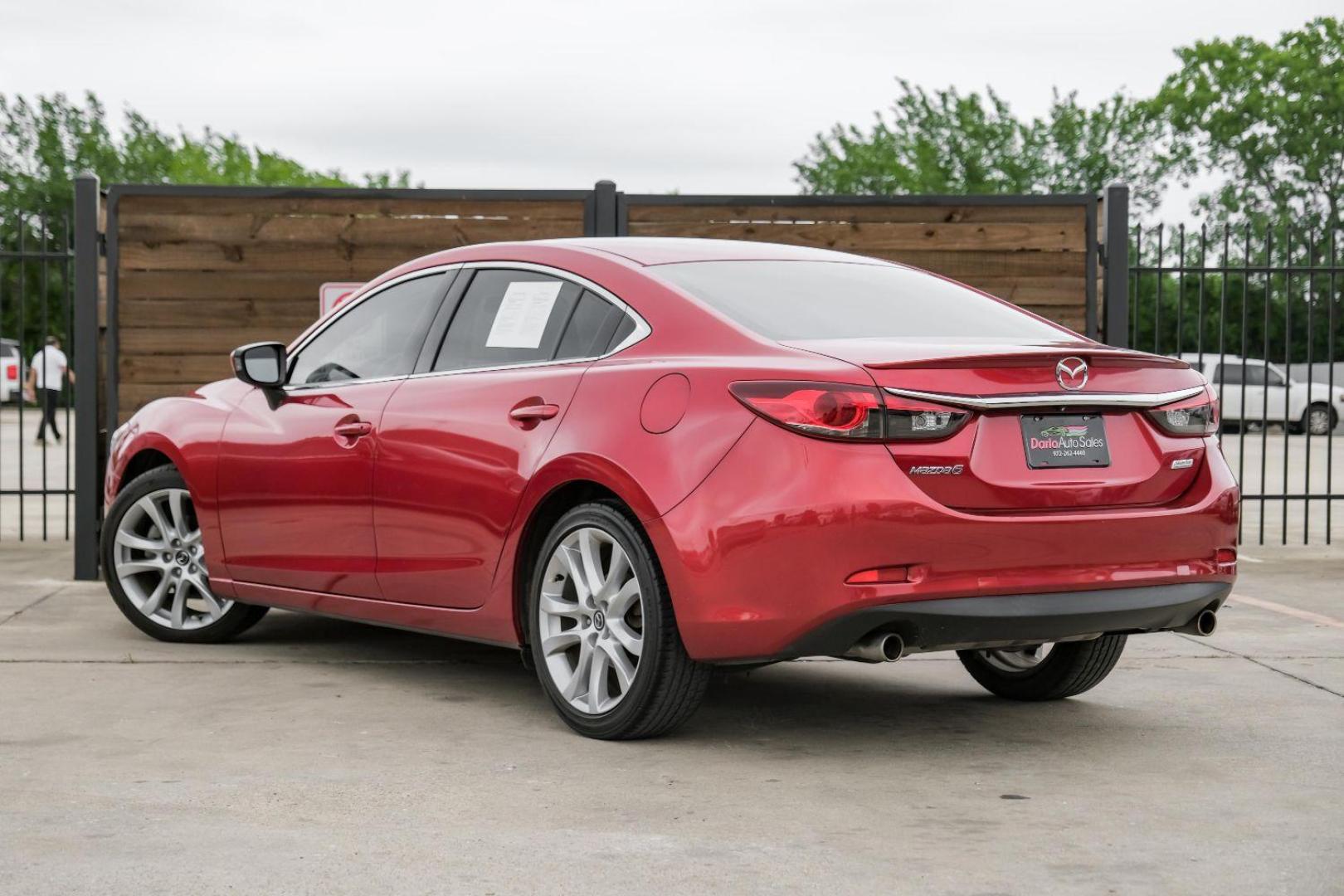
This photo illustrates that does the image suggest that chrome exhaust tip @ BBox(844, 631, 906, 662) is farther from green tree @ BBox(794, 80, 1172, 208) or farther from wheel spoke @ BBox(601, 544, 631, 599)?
green tree @ BBox(794, 80, 1172, 208)

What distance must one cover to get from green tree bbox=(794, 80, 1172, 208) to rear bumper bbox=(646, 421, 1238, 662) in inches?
1921

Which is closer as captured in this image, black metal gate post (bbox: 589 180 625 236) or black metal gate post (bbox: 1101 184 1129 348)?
black metal gate post (bbox: 589 180 625 236)

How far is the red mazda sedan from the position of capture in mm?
4777

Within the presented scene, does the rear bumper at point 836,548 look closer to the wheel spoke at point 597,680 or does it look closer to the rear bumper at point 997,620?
the rear bumper at point 997,620

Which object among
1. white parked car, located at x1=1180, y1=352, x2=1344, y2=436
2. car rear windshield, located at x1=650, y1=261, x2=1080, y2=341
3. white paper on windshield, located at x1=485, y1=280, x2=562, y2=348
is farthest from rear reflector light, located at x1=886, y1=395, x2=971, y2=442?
white parked car, located at x1=1180, y1=352, x2=1344, y2=436

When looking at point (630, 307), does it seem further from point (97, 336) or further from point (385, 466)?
point (97, 336)

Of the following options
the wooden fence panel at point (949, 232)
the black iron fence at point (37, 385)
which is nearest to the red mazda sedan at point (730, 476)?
the wooden fence panel at point (949, 232)

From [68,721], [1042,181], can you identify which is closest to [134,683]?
[68,721]

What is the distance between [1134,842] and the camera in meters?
4.18

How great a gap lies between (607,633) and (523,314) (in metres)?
1.23

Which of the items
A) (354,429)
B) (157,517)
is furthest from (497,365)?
(157,517)

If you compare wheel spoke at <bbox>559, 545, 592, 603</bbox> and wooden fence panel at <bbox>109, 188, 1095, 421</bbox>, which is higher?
wooden fence panel at <bbox>109, 188, 1095, 421</bbox>

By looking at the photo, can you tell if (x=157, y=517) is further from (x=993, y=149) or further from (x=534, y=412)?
(x=993, y=149)

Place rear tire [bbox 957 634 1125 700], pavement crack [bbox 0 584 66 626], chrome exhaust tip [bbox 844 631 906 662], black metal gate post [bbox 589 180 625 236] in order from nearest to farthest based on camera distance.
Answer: chrome exhaust tip [bbox 844 631 906 662], rear tire [bbox 957 634 1125 700], pavement crack [bbox 0 584 66 626], black metal gate post [bbox 589 180 625 236]
